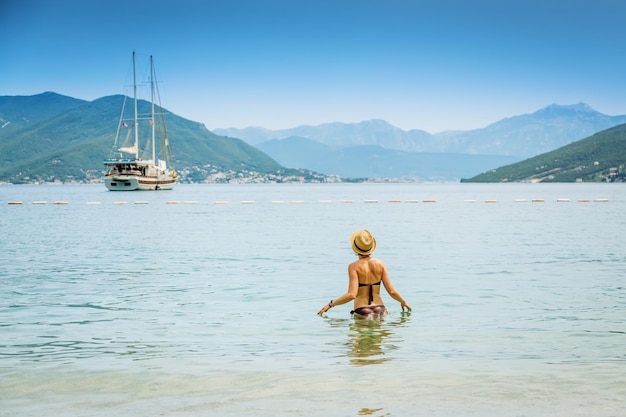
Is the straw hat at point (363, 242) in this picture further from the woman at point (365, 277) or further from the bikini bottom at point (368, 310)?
the bikini bottom at point (368, 310)

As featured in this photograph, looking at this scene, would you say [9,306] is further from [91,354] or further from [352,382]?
[352,382]

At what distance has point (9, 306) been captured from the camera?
19.3 m

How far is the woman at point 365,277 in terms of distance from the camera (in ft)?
46.4

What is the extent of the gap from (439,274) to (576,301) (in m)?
7.11

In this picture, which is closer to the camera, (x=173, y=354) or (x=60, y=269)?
(x=173, y=354)

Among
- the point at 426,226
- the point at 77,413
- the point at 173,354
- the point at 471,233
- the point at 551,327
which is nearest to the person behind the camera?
the point at 77,413

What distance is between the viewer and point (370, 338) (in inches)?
563

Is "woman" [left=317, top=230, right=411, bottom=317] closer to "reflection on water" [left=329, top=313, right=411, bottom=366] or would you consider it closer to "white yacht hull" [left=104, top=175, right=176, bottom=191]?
"reflection on water" [left=329, top=313, right=411, bottom=366]

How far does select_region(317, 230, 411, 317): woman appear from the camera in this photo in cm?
1414

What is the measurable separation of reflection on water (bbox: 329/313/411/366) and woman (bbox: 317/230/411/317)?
0.38 meters

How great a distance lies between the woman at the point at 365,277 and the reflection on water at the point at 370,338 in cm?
38

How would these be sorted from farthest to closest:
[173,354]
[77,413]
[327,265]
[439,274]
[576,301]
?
[327,265]
[439,274]
[576,301]
[173,354]
[77,413]

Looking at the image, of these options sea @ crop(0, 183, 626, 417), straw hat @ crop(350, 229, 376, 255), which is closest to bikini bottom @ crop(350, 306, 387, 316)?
sea @ crop(0, 183, 626, 417)

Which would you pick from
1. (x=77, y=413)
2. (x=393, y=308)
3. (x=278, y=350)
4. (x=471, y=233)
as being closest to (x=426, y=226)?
(x=471, y=233)
